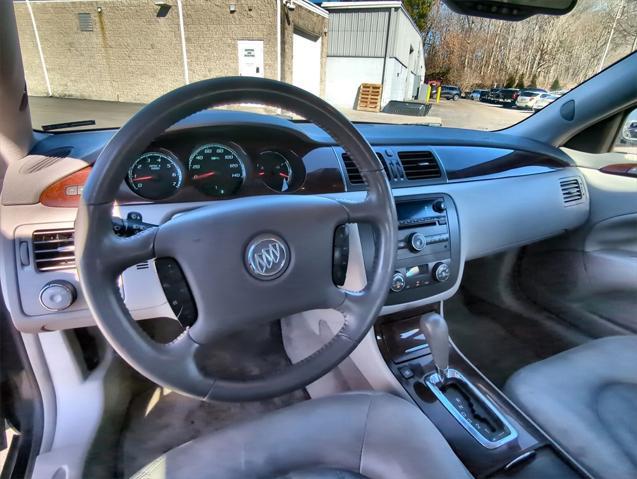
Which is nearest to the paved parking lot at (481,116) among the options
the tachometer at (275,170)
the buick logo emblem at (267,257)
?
the tachometer at (275,170)

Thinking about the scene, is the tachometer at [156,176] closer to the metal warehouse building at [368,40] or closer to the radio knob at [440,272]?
the radio knob at [440,272]

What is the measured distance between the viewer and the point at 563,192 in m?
2.16

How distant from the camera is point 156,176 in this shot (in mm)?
1242

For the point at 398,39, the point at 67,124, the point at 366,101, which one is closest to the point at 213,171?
the point at 67,124

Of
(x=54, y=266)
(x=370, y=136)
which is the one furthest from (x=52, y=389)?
(x=370, y=136)

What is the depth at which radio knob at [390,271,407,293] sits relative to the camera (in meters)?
1.50

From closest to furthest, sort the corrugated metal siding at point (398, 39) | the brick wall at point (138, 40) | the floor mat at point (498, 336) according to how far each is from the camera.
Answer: the brick wall at point (138, 40), the floor mat at point (498, 336), the corrugated metal siding at point (398, 39)

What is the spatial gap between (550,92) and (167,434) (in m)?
2.42

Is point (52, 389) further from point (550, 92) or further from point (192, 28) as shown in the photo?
point (192, 28)

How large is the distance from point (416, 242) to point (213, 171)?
29.3 inches

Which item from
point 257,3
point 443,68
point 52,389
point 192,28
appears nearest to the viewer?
point 52,389

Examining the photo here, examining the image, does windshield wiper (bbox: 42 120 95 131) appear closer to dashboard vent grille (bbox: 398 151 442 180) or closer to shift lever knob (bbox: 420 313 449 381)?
dashboard vent grille (bbox: 398 151 442 180)

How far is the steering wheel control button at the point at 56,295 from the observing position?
1198 millimetres

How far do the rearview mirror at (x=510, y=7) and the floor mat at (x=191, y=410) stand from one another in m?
1.47
